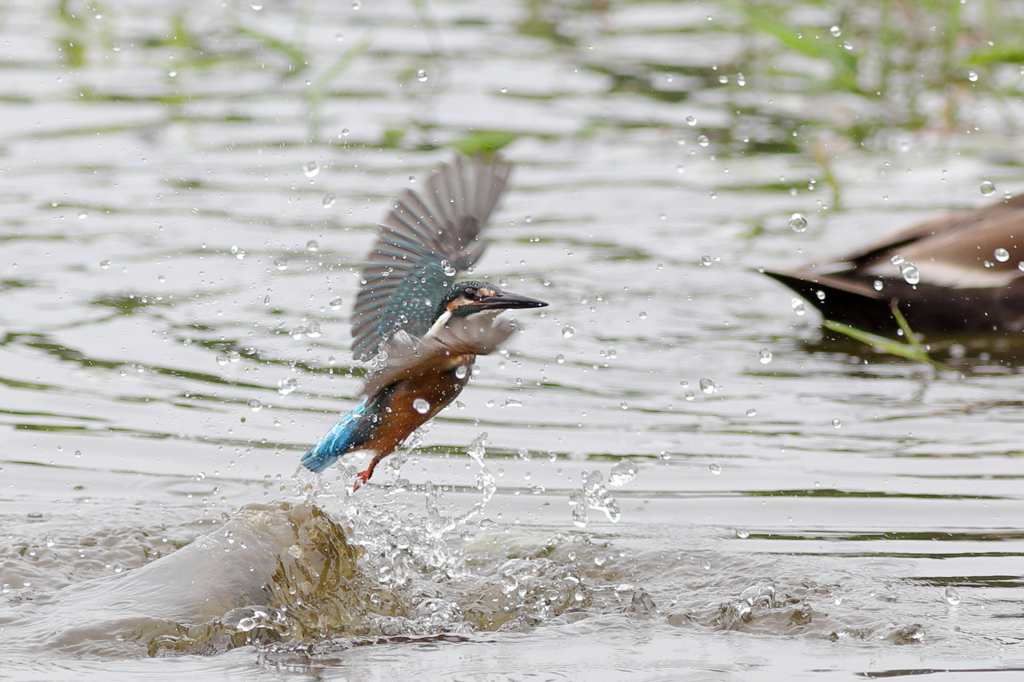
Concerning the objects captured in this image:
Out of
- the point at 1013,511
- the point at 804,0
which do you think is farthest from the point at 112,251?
the point at 804,0

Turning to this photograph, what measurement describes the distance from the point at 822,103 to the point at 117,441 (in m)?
5.61

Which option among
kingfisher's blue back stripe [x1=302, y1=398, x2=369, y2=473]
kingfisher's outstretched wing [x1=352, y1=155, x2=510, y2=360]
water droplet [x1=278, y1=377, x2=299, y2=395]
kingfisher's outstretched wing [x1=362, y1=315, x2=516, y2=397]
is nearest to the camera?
kingfisher's outstretched wing [x1=362, y1=315, x2=516, y2=397]

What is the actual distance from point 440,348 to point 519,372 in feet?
5.89

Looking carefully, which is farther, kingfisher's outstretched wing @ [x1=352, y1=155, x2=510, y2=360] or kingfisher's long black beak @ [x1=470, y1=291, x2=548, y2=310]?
kingfisher's outstretched wing @ [x1=352, y1=155, x2=510, y2=360]

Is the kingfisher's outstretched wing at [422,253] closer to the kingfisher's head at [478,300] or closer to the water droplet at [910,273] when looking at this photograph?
the kingfisher's head at [478,300]

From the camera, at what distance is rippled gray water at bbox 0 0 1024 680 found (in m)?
3.73

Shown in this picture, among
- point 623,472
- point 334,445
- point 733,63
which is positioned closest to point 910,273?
point 623,472

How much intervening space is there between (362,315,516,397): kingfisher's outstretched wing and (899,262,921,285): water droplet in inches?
96.6

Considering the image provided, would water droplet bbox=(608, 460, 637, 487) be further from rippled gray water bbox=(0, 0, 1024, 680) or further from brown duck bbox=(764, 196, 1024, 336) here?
brown duck bbox=(764, 196, 1024, 336)

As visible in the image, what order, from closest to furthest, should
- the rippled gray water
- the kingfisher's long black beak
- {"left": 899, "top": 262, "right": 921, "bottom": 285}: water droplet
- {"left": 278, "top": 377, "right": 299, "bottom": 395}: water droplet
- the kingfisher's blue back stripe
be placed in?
1. the rippled gray water
2. the kingfisher's long black beak
3. the kingfisher's blue back stripe
4. {"left": 278, "top": 377, "right": 299, "bottom": 395}: water droplet
5. {"left": 899, "top": 262, "right": 921, "bottom": 285}: water droplet

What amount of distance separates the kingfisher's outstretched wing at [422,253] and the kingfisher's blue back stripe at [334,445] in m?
0.25

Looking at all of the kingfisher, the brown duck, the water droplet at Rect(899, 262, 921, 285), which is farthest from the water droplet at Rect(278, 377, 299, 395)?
the water droplet at Rect(899, 262, 921, 285)

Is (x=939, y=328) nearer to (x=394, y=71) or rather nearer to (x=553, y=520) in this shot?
(x=553, y=520)

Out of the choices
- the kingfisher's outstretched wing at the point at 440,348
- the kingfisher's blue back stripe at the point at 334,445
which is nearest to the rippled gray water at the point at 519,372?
the kingfisher's blue back stripe at the point at 334,445
